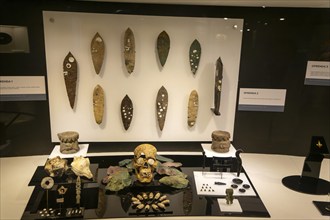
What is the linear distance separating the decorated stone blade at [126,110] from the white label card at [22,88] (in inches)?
23.4

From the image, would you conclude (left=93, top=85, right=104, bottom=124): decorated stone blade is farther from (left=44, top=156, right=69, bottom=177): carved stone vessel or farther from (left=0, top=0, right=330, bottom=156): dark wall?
(left=44, top=156, right=69, bottom=177): carved stone vessel

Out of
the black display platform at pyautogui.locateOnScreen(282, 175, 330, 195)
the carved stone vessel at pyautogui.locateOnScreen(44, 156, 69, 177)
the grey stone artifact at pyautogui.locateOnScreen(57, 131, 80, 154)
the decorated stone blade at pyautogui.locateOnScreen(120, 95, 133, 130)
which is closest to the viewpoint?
the carved stone vessel at pyautogui.locateOnScreen(44, 156, 69, 177)

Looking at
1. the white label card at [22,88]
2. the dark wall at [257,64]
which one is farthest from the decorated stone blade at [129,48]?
the white label card at [22,88]

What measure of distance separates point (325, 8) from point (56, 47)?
2015 mm

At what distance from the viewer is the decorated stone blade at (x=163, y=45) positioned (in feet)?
7.72

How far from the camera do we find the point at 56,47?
2314 mm

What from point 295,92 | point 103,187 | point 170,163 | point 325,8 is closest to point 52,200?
point 103,187

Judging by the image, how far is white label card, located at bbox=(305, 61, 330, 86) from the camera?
2473 mm

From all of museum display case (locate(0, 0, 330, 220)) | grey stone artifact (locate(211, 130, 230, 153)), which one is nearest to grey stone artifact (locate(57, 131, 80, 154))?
museum display case (locate(0, 0, 330, 220))

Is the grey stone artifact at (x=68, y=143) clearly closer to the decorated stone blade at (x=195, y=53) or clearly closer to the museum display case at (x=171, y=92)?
the museum display case at (x=171, y=92)

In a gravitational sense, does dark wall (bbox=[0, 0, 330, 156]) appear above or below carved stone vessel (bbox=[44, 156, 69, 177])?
above

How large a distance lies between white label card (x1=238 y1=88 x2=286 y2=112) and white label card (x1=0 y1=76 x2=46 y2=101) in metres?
1.53

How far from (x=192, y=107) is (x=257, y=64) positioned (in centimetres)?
61

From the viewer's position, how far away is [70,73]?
92.0 inches
